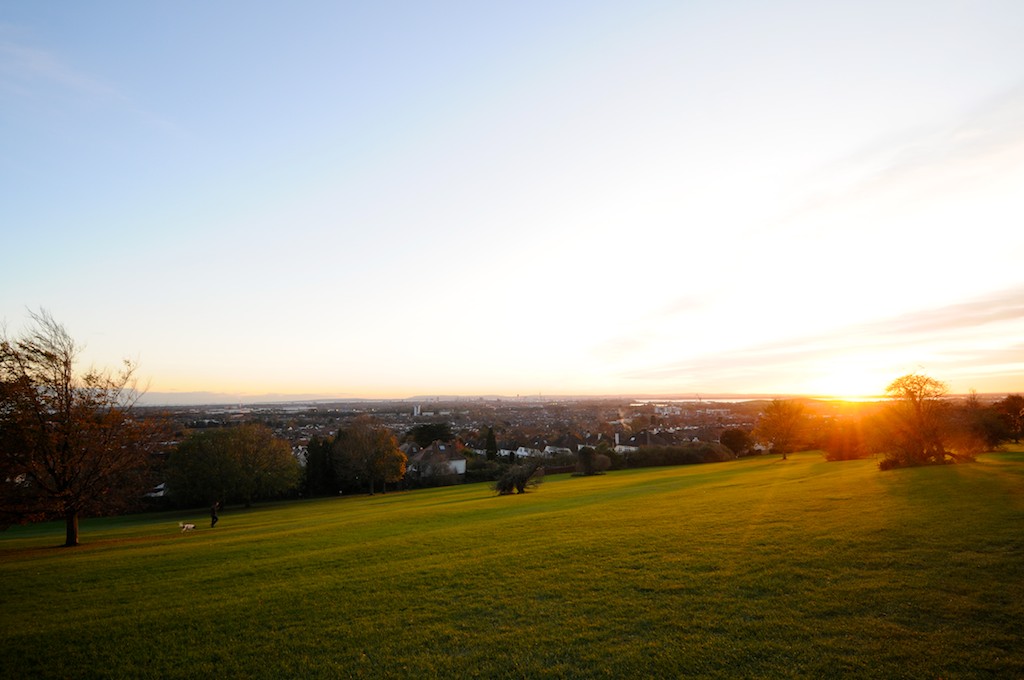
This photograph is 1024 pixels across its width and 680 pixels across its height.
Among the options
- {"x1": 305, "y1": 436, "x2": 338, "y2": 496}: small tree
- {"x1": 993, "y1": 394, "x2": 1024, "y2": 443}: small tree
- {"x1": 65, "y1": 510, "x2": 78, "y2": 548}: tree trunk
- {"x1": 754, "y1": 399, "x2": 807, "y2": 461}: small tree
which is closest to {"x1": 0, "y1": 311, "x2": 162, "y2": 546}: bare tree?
{"x1": 65, "y1": 510, "x2": 78, "y2": 548}: tree trunk

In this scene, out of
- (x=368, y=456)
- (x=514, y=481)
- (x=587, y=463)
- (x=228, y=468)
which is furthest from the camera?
(x=587, y=463)

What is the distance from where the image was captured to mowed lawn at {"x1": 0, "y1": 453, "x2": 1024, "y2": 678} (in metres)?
7.24

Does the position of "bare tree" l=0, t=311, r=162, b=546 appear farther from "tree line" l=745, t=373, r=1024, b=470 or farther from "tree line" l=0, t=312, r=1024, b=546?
"tree line" l=745, t=373, r=1024, b=470

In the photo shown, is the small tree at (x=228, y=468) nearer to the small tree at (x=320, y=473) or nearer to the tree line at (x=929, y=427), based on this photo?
the small tree at (x=320, y=473)

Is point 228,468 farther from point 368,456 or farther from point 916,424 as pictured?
point 916,424

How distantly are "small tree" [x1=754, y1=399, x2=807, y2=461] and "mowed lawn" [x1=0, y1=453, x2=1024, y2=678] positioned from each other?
45.1 meters

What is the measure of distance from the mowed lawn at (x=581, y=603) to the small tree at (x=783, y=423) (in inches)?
1777

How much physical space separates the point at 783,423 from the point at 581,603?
59271 mm

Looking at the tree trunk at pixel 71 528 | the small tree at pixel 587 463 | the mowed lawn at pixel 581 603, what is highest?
the mowed lawn at pixel 581 603

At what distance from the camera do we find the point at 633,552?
512 inches

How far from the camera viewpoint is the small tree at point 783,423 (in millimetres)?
59312

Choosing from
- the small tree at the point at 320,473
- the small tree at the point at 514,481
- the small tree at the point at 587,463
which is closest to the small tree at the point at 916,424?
the small tree at the point at 514,481

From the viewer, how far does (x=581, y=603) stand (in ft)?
31.3

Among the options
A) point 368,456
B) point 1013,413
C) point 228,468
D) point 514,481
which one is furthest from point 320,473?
point 1013,413
